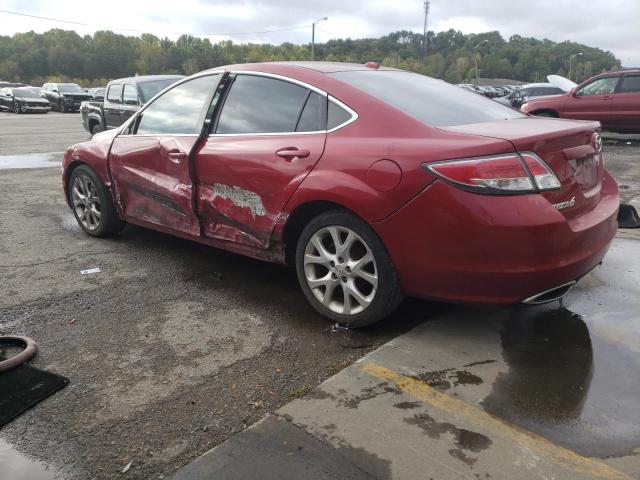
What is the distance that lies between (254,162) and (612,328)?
2440mm

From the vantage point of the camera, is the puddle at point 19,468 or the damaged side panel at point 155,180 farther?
the damaged side panel at point 155,180

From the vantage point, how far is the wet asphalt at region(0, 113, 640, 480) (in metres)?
2.47

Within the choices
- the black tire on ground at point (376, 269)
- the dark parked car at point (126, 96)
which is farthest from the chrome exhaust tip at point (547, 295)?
the dark parked car at point (126, 96)

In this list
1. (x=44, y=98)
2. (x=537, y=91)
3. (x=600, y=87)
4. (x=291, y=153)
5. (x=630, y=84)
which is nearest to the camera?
(x=291, y=153)

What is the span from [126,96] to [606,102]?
10.7 m

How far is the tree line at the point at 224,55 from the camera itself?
92.7 m

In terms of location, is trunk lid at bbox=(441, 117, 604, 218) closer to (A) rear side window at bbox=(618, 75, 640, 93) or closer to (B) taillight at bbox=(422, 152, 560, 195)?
(B) taillight at bbox=(422, 152, 560, 195)

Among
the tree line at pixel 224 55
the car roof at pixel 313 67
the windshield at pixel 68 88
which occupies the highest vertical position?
the tree line at pixel 224 55

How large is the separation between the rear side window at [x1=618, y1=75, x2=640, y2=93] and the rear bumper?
38.5 feet

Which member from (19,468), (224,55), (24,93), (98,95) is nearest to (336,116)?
(19,468)

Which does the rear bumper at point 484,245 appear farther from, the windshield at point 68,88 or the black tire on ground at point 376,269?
the windshield at point 68,88

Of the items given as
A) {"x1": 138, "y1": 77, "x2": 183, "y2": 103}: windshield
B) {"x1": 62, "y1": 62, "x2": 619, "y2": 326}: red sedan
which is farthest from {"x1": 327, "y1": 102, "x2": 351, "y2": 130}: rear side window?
{"x1": 138, "y1": 77, "x2": 183, "y2": 103}: windshield

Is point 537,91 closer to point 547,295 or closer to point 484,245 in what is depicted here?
point 547,295

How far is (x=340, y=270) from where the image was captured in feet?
11.2
